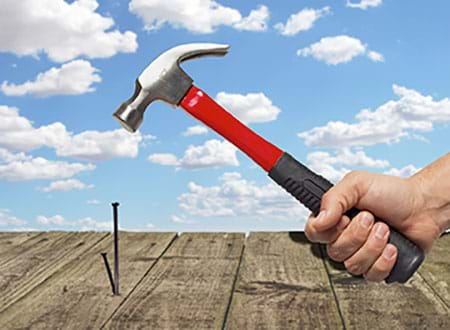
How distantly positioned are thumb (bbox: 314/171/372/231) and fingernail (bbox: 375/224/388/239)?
0.31ft

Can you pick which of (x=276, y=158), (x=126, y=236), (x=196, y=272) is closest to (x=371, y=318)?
(x=276, y=158)

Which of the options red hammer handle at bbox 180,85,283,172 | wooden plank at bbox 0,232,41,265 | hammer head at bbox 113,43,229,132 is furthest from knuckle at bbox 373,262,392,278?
wooden plank at bbox 0,232,41,265

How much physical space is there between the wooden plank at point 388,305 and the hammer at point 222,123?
15 cm

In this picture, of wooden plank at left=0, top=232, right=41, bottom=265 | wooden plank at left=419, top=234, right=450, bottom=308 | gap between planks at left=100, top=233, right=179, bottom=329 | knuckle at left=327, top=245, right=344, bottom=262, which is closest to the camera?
knuckle at left=327, top=245, right=344, bottom=262

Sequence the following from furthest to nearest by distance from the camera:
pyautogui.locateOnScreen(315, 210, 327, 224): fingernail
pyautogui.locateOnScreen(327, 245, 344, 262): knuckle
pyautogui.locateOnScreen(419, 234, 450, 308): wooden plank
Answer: pyautogui.locateOnScreen(419, 234, 450, 308): wooden plank
pyautogui.locateOnScreen(327, 245, 344, 262): knuckle
pyautogui.locateOnScreen(315, 210, 327, 224): fingernail

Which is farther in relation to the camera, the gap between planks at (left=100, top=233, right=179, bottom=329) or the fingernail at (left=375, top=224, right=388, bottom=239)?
the gap between planks at (left=100, top=233, right=179, bottom=329)

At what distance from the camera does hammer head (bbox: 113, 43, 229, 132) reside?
234 cm

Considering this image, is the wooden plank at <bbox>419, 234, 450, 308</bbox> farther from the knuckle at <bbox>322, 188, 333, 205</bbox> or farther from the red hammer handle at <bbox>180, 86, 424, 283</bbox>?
the knuckle at <bbox>322, 188, 333, 205</bbox>

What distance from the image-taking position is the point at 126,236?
3717 millimetres

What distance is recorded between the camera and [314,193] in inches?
87.3

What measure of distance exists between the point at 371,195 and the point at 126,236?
1774 mm

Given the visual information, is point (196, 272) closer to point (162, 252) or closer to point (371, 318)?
point (162, 252)

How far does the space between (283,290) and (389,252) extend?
1.79 ft

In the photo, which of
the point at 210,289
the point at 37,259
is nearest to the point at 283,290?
the point at 210,289
